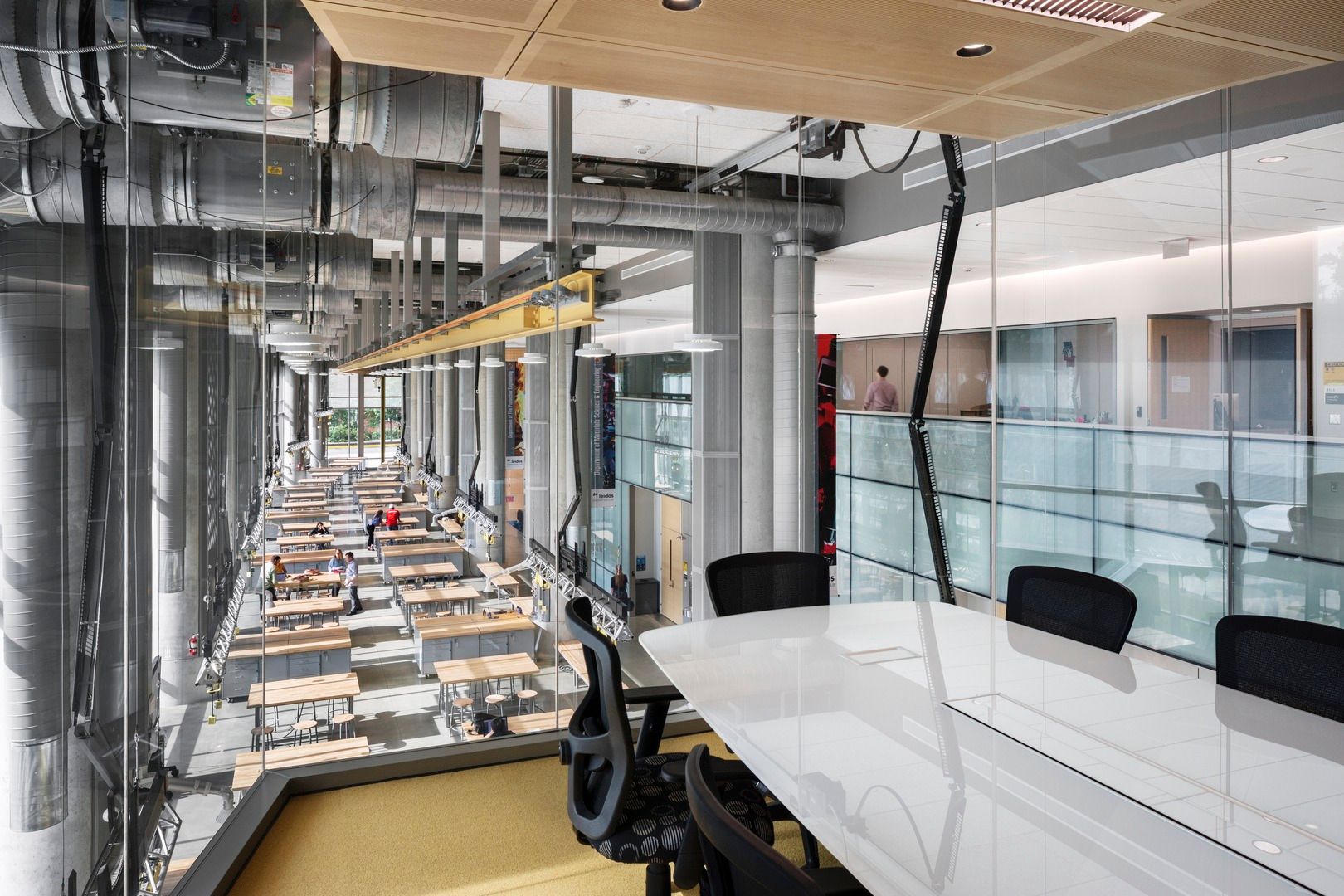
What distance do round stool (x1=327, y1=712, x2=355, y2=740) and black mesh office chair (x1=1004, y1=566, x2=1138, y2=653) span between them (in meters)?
2.72

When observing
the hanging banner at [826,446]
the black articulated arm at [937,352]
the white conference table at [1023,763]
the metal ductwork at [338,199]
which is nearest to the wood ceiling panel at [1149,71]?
the white conference table at [1023,763]

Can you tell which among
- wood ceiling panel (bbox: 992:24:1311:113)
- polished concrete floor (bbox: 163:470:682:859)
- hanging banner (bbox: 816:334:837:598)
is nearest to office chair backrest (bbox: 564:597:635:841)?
polished concrete floor (bbox: 163:470:682:859)

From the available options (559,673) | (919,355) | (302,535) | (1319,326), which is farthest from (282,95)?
(1319,326)

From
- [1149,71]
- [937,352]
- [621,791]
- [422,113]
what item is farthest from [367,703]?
[937,352]

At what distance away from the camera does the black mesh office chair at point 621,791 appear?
2.12 metres

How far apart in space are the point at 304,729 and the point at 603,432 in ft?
6.85

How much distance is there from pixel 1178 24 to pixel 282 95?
2911 millimetres

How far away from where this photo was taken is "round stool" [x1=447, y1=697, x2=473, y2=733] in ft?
12.3

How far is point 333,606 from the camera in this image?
12.8 feet

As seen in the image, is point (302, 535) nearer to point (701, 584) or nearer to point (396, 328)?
point (701, 584)

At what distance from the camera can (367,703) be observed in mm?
3643

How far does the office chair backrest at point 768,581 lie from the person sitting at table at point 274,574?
67.7 inches

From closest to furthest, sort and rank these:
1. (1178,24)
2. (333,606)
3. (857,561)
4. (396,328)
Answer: (1178,24) → (333,606) → (857,561) → (396,328)

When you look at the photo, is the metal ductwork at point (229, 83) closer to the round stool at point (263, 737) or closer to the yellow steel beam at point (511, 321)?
the yellow steel beam at point (511, 321)
